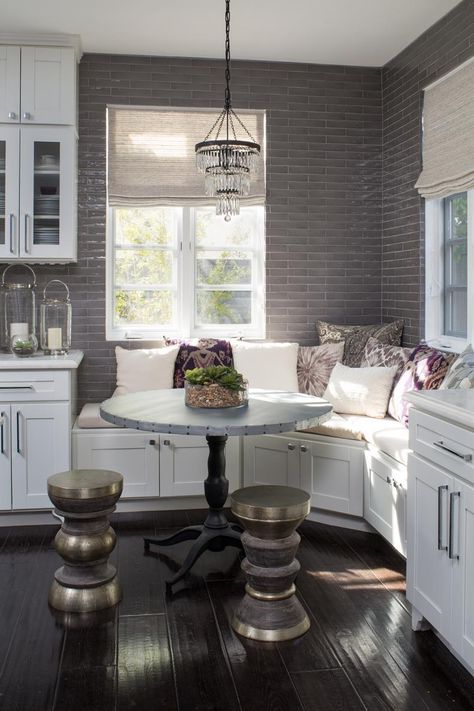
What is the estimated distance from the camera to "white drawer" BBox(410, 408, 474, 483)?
2.58m

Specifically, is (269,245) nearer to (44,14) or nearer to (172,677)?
(44,14)

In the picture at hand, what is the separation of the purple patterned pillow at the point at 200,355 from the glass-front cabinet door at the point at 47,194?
0.91 metres

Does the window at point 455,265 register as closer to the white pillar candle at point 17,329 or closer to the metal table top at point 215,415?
the metal table top at point 215,415

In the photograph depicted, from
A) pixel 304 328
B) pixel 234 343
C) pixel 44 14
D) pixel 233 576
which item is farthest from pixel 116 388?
pixel 44 14

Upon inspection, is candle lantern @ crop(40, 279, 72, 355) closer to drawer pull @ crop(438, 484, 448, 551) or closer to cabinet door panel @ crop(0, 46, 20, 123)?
cabinet door panel @ crop(0, 46, 20, 123)

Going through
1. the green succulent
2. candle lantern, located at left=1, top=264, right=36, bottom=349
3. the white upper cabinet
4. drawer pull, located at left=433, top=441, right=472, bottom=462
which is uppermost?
the white upper cabinet

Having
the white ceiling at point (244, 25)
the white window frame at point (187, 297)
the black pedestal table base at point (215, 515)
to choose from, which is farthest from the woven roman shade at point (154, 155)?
the black pedestal table base at point (215, 515)

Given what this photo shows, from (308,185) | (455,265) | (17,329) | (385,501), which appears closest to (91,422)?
(17,329)

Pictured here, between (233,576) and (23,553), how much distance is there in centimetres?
110

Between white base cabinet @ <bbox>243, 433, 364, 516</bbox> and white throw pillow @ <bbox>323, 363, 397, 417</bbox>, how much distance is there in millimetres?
290

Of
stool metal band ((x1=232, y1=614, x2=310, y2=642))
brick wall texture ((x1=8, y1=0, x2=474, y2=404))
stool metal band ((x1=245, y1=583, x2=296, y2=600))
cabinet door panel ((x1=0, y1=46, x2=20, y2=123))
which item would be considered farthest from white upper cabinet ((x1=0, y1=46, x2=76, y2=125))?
stool metal band ((x1=232, y1=614, x2=310, y2=642))

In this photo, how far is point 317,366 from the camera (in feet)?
16.7

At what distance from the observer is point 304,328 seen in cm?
539

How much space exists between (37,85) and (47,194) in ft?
2.08
